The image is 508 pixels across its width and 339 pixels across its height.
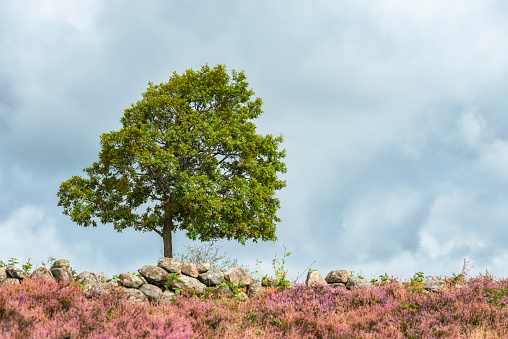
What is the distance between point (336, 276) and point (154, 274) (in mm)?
5377

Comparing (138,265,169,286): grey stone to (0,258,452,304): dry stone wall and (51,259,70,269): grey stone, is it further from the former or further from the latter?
(51,259,70,269): grey stone

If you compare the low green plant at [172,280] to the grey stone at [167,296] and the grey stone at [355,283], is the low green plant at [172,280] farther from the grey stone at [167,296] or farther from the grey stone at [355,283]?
the grey stone at [355,283]

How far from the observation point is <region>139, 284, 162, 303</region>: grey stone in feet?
34.5

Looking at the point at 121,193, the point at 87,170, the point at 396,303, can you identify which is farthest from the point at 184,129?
the point at 396,303

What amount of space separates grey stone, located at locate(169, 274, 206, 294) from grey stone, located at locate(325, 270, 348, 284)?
385cm

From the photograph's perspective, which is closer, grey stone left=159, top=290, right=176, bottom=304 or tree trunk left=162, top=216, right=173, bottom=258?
grey stone left=159, top=290, right=176, bottom=304

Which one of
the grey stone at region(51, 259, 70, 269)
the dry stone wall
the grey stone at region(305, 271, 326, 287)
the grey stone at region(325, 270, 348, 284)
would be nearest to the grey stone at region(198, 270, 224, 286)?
the dry stone wall

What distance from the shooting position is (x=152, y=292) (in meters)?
10.6

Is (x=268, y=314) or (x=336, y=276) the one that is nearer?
(x=268, y=314)

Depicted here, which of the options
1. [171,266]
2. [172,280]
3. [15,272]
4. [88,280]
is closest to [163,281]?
[172,280]

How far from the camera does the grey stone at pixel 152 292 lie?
34.5ft

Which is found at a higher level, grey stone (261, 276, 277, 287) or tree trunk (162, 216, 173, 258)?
tree trunk (162, 216, 173, 258)

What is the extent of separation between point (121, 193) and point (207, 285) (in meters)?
11.1

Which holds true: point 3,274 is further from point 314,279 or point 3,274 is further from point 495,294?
point 495,294
